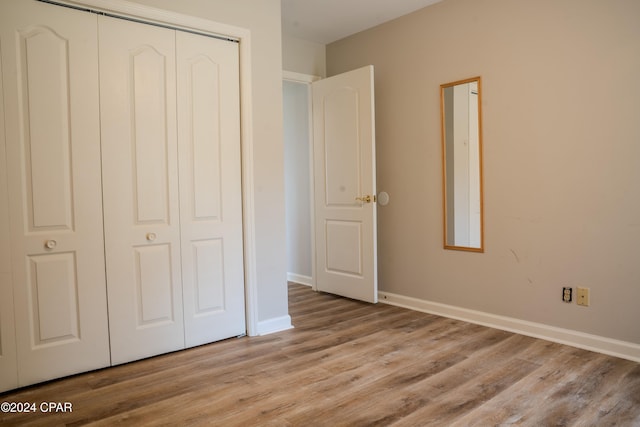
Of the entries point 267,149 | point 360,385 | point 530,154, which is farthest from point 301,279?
point 530,154

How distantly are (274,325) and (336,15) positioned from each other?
272cm

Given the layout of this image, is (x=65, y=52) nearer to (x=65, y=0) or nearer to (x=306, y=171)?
(x=65, y=0)

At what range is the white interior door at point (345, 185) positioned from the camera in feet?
13.3

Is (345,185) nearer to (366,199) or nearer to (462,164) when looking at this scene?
(366,199)

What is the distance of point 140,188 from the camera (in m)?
2.81

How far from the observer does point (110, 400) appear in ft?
7.53

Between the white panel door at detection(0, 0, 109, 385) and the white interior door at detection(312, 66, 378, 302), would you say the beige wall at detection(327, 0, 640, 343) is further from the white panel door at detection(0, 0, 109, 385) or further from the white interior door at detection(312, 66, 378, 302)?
the white panel door at detection(0, 0, 109, 385)

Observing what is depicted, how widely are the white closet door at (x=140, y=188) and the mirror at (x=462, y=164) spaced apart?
7.13 feet

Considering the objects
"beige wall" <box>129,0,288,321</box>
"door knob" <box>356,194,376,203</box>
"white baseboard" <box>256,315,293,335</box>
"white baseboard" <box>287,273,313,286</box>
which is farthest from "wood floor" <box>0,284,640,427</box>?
"white baseboard" <box>287,273,313,286</box>

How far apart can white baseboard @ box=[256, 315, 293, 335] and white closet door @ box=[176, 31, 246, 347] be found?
144mm

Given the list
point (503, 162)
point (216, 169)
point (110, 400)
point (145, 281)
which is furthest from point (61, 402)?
point (503, 162)

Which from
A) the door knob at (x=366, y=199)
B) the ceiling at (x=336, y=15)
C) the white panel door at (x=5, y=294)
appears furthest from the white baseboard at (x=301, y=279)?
the white panel door at (x=5, y=294)

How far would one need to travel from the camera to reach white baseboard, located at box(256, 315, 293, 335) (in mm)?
3338

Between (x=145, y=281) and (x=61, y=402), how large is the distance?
807 millimetres
